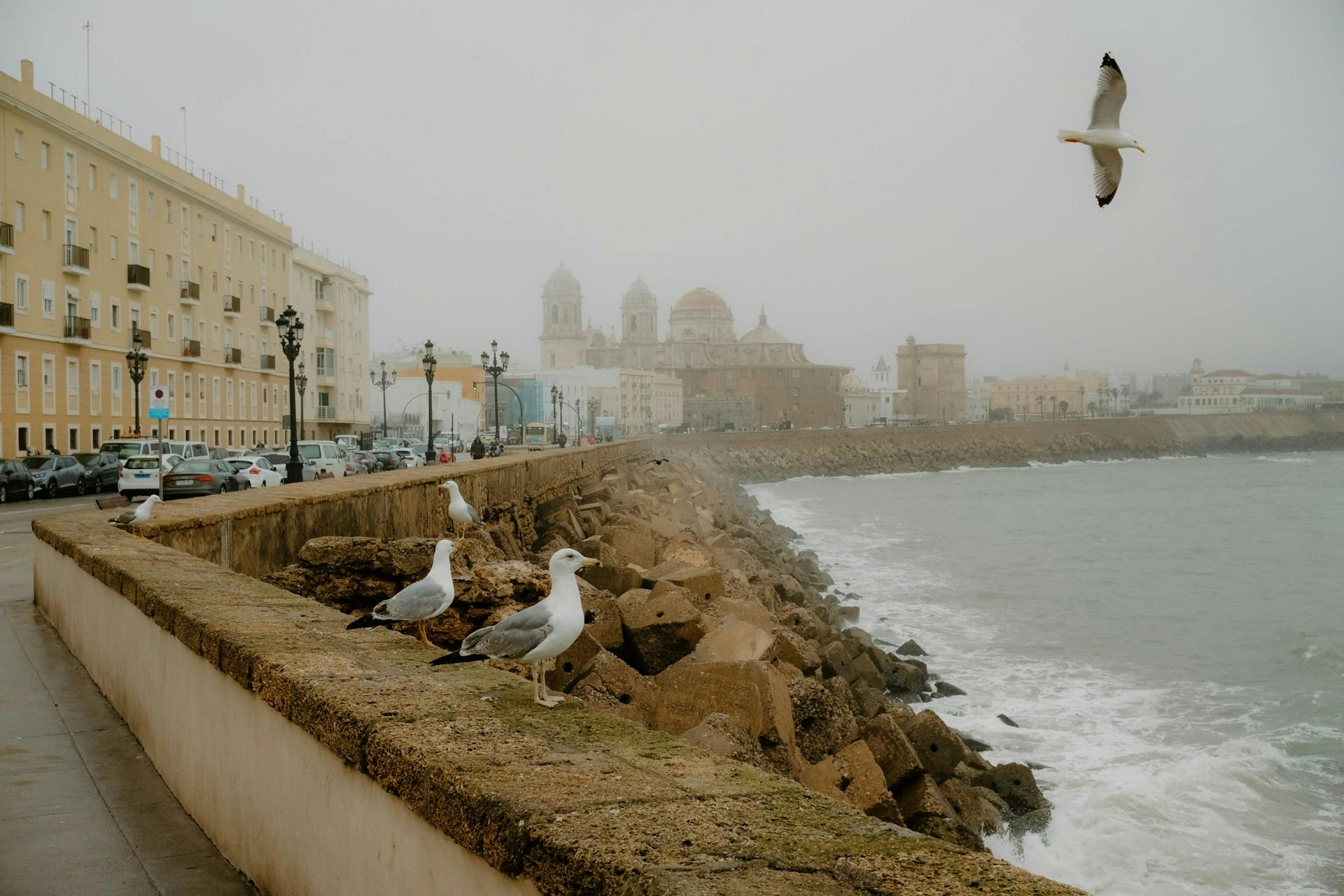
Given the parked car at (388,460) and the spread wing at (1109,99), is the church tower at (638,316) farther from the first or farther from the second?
the spread wing at (1109,99)

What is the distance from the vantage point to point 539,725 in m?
3.07

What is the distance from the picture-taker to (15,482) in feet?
92.4

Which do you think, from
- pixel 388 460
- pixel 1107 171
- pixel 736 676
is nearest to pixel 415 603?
pixel 736 676

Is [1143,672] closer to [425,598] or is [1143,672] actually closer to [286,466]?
[425,598]

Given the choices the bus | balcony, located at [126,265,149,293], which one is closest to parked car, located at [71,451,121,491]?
balcony, located at [126,265,149,293]

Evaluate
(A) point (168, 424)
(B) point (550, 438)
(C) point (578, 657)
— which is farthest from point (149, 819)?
(B) point (550, 438)

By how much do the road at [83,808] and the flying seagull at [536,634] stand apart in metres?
1.00

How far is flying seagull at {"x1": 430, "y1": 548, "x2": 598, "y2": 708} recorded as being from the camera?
387 cm

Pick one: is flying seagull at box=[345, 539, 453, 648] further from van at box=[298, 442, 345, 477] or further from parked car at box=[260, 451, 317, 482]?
van at box=[298, 442, 345, 477]

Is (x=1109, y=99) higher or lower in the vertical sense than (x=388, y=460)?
higher

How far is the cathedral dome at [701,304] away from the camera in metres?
153

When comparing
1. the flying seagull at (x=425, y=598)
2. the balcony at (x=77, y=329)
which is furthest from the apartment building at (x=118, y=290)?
the flying seagull at (x=425, y=598)

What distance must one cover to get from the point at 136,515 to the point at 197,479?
15791mm

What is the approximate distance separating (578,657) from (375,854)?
443 cm
